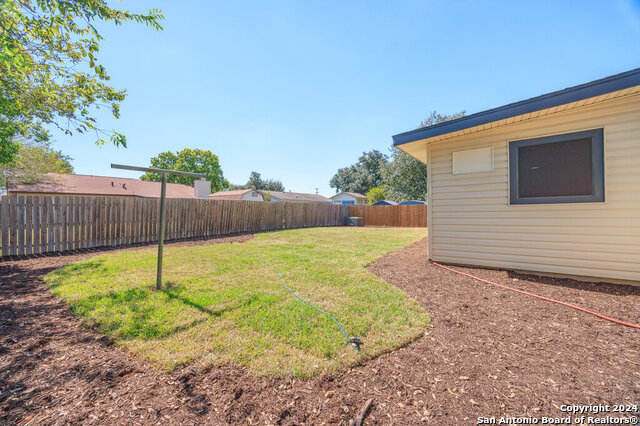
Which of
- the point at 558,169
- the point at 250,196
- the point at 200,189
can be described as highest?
the point at 200,189

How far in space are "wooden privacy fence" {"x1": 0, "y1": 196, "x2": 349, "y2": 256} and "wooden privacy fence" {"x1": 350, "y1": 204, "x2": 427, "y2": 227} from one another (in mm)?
10168

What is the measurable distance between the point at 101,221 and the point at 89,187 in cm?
1929

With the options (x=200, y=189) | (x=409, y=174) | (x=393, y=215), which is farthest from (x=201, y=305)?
(x=200, y=189)

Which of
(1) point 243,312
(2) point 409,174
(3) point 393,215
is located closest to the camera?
(1) point 243,312

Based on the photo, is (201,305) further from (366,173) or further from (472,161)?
(366,173)

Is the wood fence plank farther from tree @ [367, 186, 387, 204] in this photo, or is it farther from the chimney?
tree @ [367, 186, 387, 204]

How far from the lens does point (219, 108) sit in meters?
12.4

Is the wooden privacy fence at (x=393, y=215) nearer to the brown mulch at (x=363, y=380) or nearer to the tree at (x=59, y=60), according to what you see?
the brown mulch at (x=363, y=380)

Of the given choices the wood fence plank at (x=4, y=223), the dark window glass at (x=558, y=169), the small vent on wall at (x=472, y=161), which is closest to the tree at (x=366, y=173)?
the small vent on wall at (x=472, y=161)

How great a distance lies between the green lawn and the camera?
1.97m

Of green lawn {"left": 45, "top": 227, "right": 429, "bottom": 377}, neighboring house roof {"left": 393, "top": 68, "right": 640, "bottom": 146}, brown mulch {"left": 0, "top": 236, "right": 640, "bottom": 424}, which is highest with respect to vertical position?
neighboring house roof {"left": 393, "top": 68, "right": 640, "bottom": 146}

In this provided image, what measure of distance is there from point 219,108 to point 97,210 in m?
7.92

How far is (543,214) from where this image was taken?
409 centimetres

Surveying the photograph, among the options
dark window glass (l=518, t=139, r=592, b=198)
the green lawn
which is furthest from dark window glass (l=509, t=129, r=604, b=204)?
the green lawn
